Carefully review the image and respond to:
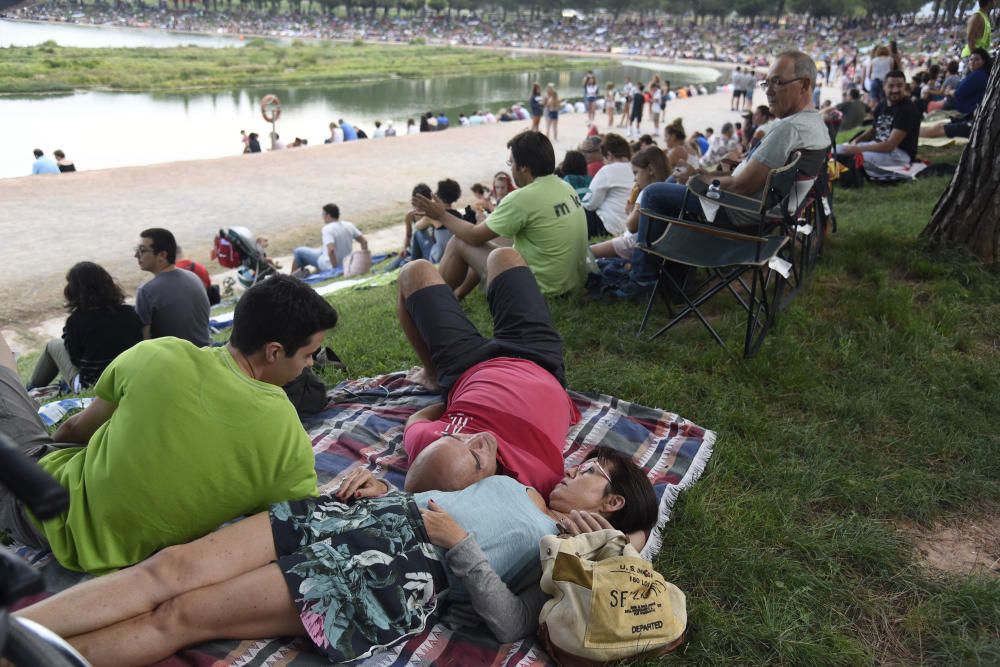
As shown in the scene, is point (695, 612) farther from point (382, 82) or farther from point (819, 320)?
point (382, 82)

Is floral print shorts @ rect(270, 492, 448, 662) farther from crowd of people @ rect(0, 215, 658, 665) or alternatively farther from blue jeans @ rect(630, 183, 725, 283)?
blue jeans @ rect(630, 183, 725, 283)

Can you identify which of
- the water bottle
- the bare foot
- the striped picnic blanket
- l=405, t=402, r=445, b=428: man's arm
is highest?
the water bottle

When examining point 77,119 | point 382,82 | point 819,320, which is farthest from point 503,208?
point 382,82

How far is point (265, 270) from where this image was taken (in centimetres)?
919

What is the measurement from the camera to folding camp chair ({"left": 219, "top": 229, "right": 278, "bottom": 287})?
919 cm

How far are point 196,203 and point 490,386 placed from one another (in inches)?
479

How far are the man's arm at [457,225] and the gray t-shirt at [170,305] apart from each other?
6.45 ft

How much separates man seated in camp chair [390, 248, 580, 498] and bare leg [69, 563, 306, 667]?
680mm

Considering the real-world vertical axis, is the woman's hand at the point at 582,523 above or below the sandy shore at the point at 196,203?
above

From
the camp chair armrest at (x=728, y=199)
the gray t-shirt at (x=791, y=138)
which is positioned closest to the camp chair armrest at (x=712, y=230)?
the camp chair armrest at (x=728, y=199)

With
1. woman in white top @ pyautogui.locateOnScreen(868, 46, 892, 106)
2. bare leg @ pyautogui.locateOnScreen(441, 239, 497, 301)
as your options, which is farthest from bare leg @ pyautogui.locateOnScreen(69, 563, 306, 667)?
woman in white top @ pyautogui.locateOnScreen(868, 46, 892, 106)

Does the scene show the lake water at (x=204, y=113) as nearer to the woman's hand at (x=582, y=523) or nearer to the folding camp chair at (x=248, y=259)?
the folding camp chair at (x=248, y=259)

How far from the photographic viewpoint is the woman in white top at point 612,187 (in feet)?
22.5

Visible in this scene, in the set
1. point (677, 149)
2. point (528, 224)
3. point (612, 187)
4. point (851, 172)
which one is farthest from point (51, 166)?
point (851, 172)
